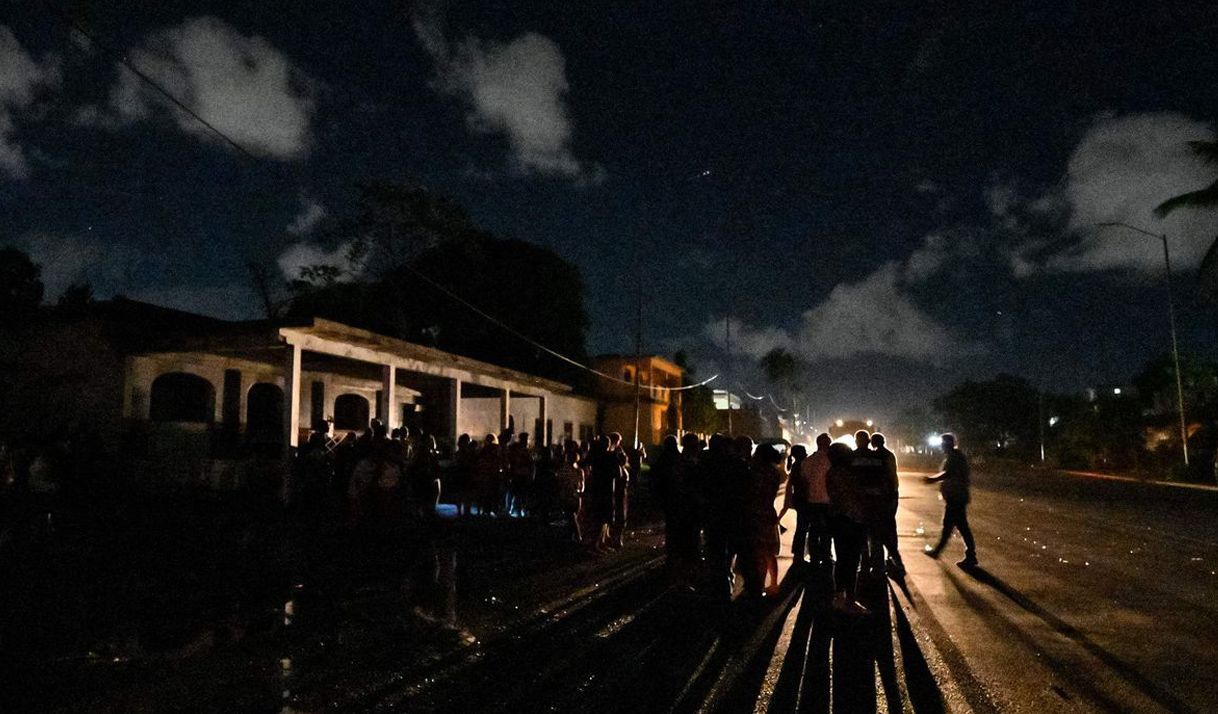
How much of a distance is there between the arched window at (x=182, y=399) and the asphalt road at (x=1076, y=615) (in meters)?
14.8

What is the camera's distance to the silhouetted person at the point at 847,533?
840 centimetres

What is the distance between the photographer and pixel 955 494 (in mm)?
11609

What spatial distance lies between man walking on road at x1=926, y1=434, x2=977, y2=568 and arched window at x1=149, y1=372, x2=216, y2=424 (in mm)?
15147

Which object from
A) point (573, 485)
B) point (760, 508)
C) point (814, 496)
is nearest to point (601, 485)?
point (573, 485)

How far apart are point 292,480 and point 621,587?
9.09m

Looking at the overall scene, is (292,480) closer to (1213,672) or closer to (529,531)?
(529,531)

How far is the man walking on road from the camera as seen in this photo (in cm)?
1143

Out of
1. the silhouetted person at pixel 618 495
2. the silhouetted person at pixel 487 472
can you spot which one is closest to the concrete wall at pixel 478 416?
the silhouetted person at pixel 487 472

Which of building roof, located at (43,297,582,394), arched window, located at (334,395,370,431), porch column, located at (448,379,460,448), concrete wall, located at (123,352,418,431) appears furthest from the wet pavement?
arched window, located at (334,395,370,431)

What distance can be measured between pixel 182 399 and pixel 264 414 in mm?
2764

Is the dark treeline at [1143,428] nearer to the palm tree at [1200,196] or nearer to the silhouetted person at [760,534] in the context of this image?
the palm tree at [1200,196]

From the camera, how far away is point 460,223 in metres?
37.3

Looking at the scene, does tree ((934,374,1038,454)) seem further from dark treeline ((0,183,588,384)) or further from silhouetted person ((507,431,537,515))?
silhouetted person ((507,431,537,515))

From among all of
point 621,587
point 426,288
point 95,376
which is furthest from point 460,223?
point 621,587
